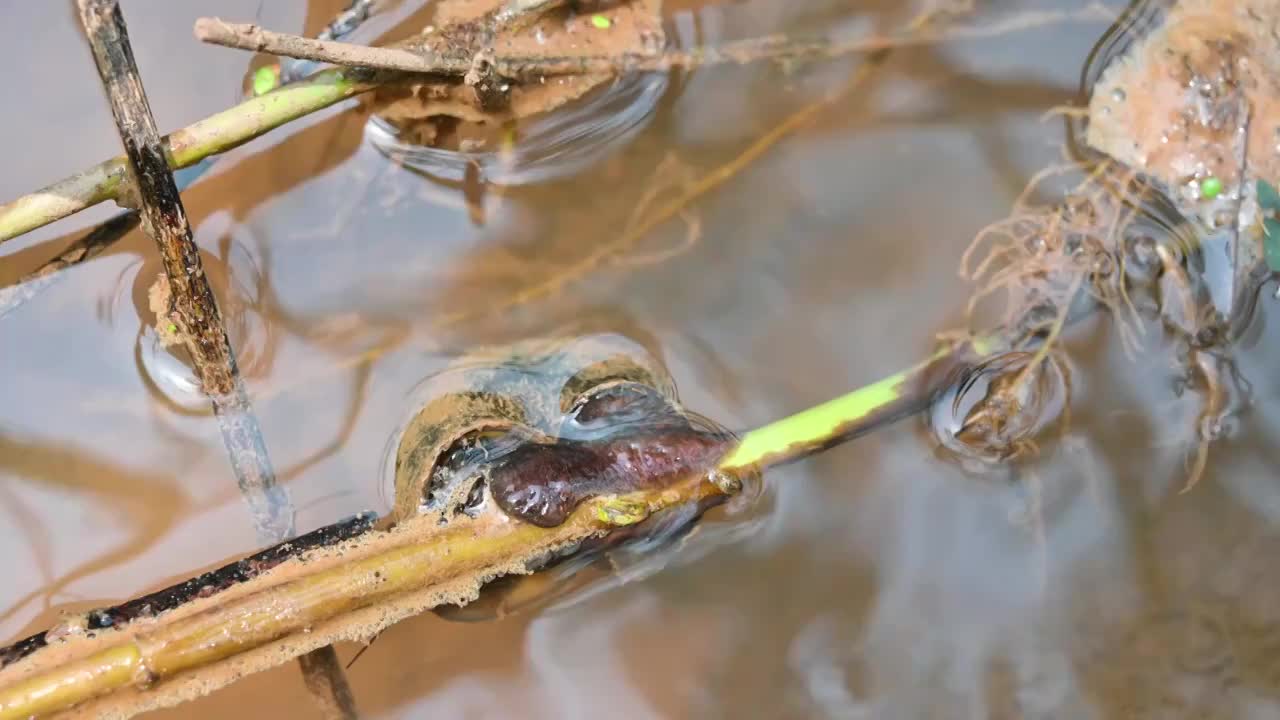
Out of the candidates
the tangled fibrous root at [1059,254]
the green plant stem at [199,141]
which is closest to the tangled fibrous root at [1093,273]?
the tangled fibrous root at [1059,254]

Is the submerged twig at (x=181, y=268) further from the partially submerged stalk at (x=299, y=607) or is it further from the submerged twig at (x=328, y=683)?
the partially submerged stalk at (x=299, y=607)

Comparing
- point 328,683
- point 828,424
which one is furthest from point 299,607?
point 828,424

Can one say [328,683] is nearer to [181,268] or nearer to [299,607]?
[299,607]

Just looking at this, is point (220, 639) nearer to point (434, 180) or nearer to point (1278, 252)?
point (434, 180)

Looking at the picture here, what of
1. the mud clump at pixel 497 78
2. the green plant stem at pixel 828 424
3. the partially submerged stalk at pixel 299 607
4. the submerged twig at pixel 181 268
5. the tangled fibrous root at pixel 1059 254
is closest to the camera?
the partially submerged stalk at pixel 299 607

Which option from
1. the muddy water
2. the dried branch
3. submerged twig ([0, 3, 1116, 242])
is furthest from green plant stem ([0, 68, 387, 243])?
the muddy water

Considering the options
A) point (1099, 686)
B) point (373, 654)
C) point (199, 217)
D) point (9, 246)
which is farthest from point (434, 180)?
point (1099, 686)
